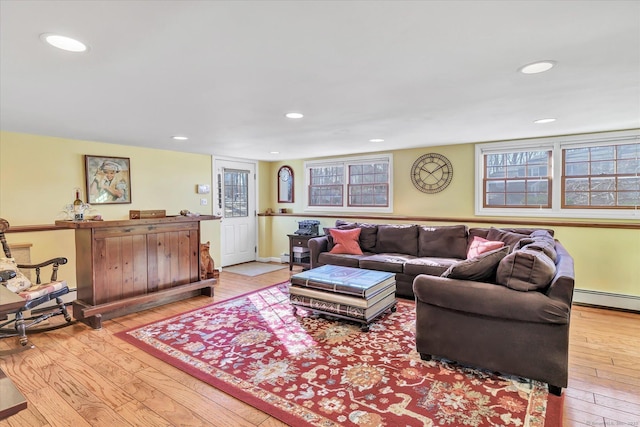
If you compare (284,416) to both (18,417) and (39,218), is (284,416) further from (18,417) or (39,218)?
(39,218)

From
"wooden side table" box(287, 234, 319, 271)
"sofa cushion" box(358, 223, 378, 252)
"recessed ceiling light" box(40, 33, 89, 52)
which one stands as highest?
"recessed ceiling light" box(40, 33, 89, 52)

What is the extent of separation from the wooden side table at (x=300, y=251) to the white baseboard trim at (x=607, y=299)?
3.81 m

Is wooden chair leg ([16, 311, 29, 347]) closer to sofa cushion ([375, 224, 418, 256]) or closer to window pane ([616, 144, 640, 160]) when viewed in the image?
sofa cushion ([375, 224, 418, 256])

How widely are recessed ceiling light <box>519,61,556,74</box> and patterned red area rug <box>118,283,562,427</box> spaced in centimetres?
208

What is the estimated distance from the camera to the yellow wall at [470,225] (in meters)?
3.82

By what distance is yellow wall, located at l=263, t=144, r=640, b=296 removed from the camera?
12.5 feet

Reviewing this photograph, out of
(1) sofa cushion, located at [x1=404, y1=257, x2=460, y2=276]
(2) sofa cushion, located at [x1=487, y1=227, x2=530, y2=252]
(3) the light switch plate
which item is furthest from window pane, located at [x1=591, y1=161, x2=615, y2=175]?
(3) the light switch plate

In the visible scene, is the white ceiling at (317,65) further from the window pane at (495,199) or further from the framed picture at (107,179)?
the window pane at (495,199)

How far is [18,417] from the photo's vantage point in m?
1.96

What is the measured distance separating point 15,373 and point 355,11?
3357 mm

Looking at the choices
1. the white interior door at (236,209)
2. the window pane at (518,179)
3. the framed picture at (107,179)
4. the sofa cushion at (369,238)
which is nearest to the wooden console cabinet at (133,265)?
the framed picture at (107,179)

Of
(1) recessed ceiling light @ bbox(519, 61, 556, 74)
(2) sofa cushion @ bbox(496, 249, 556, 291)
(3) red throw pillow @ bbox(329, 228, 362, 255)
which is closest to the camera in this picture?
(1) recessed ceiling light @ bbox(519, 61, 556, 74)

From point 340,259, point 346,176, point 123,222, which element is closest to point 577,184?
point 340,259

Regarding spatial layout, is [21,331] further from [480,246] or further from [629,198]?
[629,198]
